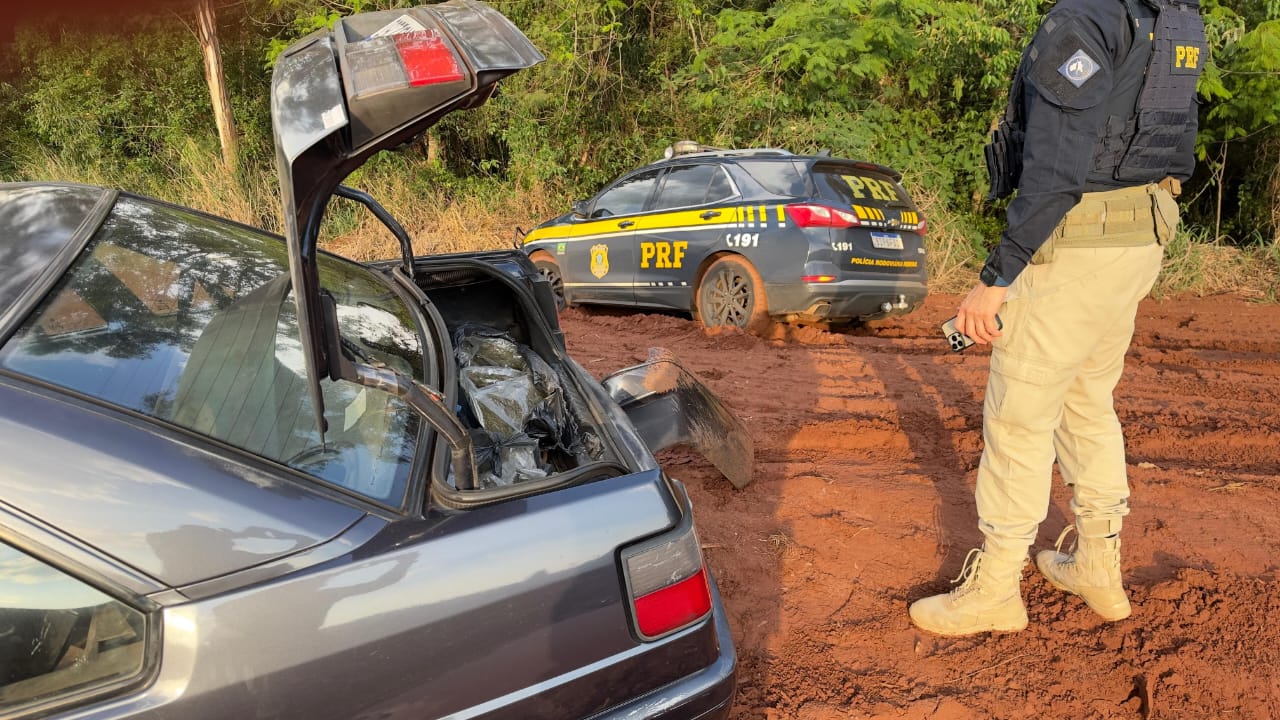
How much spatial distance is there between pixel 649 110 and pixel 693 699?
13.6 metres

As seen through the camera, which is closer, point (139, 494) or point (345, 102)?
point (139, 494)

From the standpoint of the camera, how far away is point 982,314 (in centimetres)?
243

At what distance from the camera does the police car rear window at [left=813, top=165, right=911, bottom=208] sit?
267 inches

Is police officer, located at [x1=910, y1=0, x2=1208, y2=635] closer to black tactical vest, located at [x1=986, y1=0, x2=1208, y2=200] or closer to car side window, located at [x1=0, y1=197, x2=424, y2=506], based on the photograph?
black tactical vest, located at [x1=986, y1=0, x2=1208, y2=200]

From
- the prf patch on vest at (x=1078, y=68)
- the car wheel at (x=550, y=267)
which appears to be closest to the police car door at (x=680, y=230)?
the car wheel at (x=550, y=267)

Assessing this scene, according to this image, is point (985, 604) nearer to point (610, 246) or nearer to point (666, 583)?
point (666, 583)

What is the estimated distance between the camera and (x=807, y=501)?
366 cm

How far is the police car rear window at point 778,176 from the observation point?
22.3ft

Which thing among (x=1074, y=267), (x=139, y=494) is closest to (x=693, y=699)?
(x=139, y=494)

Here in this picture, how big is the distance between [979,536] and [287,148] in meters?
3.04

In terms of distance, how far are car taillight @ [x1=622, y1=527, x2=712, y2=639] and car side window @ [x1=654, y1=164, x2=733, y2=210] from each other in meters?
5.99

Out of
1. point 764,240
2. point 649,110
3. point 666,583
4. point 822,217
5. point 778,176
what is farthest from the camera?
point 649,110

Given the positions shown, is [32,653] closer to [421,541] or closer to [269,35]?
[421,541]

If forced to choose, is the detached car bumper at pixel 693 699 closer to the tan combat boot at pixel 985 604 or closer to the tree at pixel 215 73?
the tan combat boot at pixel 985 604
